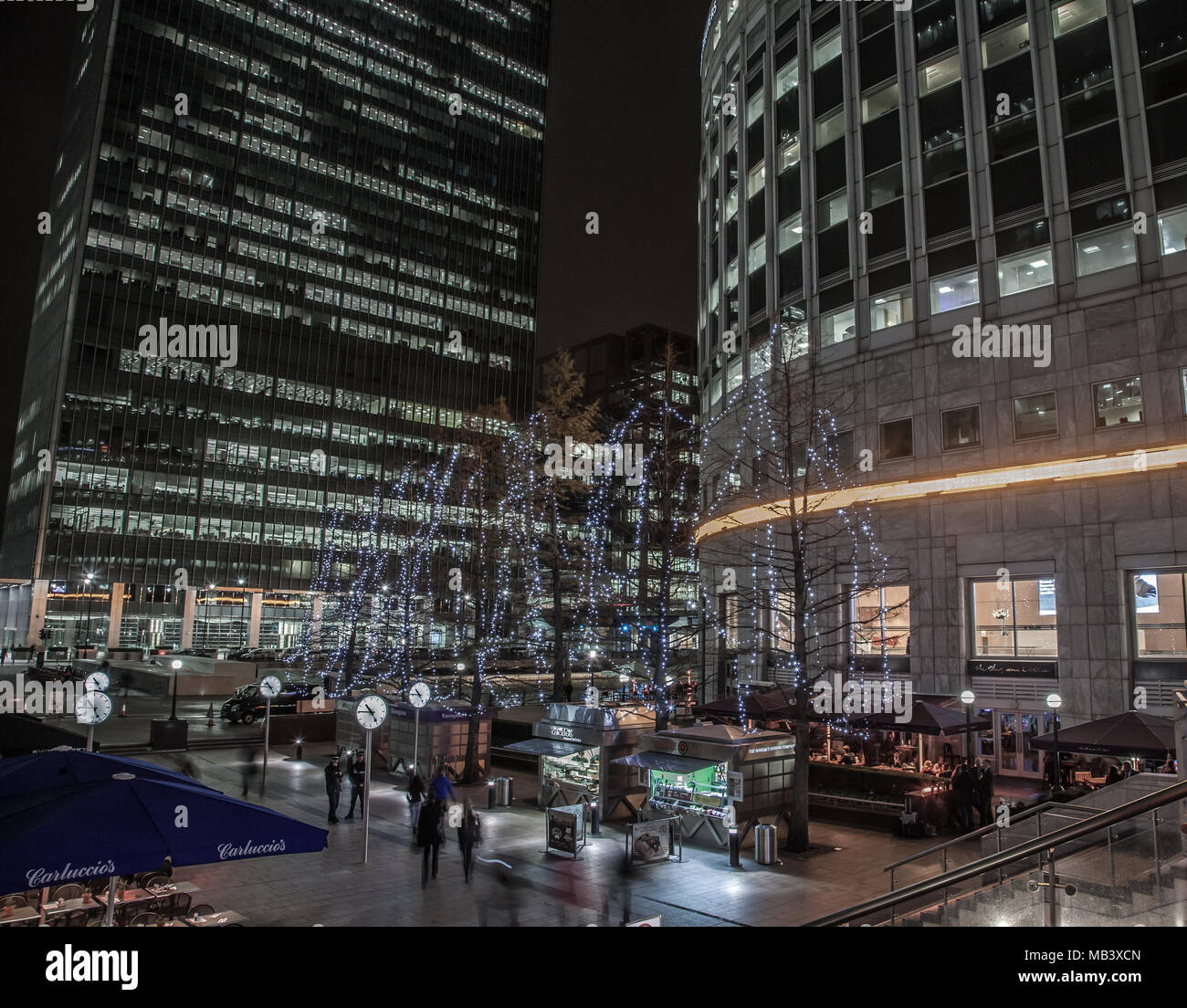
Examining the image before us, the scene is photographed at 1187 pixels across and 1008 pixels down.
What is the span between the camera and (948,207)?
30.1 m

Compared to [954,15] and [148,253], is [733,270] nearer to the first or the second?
[954,15]

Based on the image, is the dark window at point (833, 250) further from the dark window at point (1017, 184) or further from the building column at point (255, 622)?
the building column at point (255, 622)

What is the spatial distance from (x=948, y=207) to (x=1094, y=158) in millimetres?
4760

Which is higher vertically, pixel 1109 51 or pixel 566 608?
pixel 1109 51

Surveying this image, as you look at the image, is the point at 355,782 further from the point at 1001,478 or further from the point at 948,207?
the point at 948,207

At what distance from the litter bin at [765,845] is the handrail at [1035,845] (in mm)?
9296

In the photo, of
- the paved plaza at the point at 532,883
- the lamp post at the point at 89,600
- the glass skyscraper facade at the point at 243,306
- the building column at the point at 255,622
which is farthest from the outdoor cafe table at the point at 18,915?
the building column at the point at 255,622

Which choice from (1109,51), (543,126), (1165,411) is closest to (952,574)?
(1165,411)

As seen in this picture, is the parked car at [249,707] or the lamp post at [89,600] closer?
the parked car at [249,707]

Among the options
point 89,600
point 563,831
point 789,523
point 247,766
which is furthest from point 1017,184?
point 89,600

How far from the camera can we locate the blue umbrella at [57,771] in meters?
8.50

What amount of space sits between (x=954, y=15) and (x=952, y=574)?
20907mm

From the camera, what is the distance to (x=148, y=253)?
3757 inches

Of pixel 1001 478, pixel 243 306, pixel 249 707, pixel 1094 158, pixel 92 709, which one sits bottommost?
pixel 249 707
